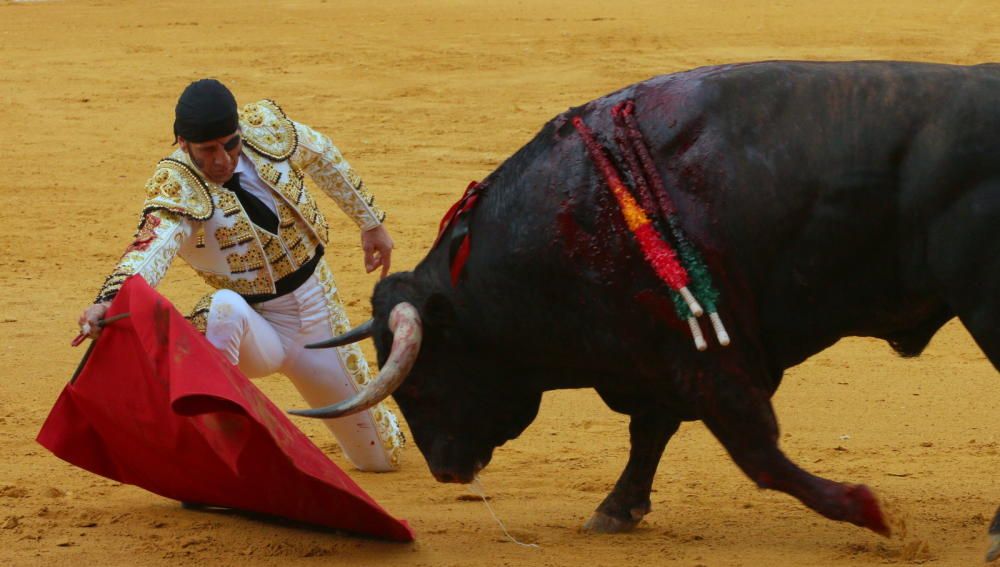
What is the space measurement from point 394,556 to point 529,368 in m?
0.67

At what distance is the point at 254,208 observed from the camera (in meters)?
5.20

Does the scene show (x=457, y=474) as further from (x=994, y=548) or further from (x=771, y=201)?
(x=994, y=548)

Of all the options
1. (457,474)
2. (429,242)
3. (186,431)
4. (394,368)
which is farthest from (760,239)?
(429,242)

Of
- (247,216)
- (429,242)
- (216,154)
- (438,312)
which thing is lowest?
(429,242)

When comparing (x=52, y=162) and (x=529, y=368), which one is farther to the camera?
(x=52, y=162)

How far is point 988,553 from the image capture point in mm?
4168

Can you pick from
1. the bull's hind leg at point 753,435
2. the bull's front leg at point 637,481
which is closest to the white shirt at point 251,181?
the bull's front leg at point 637,481

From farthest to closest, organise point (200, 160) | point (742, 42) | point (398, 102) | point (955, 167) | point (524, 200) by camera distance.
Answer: point (742, 42), point (398, 102), point (200, 160), point (524, 200), point (955, 167)

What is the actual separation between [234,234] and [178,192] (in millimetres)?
260

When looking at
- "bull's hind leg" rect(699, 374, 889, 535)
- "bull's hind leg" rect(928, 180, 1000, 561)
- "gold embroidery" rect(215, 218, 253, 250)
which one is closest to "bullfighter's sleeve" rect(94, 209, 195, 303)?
"gold embroidery" rect(215, 218, 253, 250)

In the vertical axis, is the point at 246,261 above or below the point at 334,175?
below

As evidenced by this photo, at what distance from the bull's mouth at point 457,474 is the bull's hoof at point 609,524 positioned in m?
0.39

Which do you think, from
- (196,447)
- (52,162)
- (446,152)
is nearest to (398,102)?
(446,152)

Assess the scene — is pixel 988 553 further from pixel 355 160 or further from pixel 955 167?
pixel 355 160
